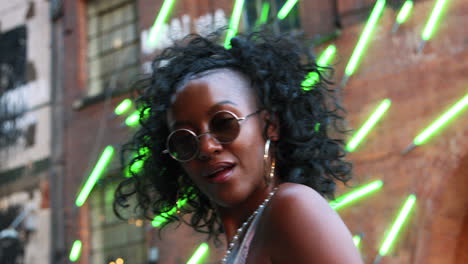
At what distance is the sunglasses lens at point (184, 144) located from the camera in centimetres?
199

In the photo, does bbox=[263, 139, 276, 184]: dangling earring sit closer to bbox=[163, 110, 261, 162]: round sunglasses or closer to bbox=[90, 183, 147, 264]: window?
bbox=[163, 110, 261, 162]: round sunglasses

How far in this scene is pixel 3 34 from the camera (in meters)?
12.9

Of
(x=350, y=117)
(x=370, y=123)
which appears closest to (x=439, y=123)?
(x=370, y=123)

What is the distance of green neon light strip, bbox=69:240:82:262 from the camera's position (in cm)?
1052

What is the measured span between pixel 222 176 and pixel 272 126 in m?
0.26

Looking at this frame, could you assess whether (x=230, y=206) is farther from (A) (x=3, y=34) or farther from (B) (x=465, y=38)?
(A) (x=3, y=34)

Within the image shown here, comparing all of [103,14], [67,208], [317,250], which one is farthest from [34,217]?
[317,250]

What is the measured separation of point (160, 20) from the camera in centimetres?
1077

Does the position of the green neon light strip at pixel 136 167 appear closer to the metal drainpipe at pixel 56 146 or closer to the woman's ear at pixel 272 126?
the woman's ear at pixel 272 126

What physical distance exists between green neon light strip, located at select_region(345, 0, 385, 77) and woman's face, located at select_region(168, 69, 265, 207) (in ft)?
21.9

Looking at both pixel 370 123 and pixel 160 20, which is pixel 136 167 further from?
pixel 160 20

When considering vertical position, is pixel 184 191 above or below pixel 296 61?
below

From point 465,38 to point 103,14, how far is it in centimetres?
655

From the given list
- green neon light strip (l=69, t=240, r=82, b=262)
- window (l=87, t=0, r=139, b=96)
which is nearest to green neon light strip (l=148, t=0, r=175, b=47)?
window (l=87, t=0, r=139, b=96)
